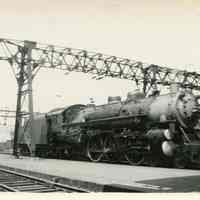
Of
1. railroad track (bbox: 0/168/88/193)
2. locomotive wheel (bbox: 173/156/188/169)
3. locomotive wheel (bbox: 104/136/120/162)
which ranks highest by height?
locomotive wheel (bbox: 104/136/120/162)

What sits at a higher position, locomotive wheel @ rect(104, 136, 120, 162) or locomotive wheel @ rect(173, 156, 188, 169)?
locomotive wheel @ rect(104, 136, 120, 162)

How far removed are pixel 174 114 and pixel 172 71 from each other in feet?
25.4

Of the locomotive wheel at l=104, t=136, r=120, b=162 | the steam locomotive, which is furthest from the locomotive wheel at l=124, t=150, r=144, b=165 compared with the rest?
the locomotive wheel at l=104, t=136, r=120, b=162

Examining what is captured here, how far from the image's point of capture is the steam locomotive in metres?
15.5

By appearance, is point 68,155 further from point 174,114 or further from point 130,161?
point 174,114

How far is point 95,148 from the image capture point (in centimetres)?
1977

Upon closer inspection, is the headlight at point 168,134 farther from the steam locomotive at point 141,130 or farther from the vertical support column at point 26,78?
the vertical support column at point 26,78

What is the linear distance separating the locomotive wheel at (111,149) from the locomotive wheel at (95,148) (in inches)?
12.3

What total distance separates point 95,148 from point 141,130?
3394mm

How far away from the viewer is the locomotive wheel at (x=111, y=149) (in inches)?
719

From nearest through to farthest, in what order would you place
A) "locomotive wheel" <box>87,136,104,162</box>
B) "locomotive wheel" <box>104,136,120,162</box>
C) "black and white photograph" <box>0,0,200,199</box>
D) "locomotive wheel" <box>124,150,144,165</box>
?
1. "black and white photograph" <box>0,0,200,199</box>
2. "locomotive wheel" <box>124,150,144,165</box>
3. "locomotive wheel" <box>104,136,120,162</box>
4. "locomotive wheel" <box>87,136,104,162</box>

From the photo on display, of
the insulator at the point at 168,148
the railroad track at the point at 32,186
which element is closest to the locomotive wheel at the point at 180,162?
the insulator at the point at 168,148

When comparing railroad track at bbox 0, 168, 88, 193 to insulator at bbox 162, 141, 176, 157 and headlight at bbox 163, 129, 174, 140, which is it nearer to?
insulator at bbox 162, 141, 176, 157

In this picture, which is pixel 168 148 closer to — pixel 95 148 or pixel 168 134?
pixel 168 134
